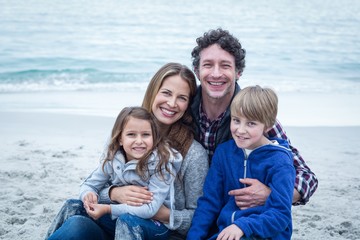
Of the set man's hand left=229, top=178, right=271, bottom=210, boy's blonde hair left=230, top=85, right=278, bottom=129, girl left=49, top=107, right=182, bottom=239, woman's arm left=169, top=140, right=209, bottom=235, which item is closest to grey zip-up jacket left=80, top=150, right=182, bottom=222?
girl left=49, top=107, right=182, bottom=239

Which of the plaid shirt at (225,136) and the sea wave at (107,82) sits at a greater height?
the plaid shirt at (225,136)

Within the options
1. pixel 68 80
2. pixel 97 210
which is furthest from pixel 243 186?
pixel 68 80

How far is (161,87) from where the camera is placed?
12.3 feet

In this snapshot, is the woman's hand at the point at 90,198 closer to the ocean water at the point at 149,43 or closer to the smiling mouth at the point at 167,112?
the smiling mouth at the point at 167,112

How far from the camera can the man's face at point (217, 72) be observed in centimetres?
375

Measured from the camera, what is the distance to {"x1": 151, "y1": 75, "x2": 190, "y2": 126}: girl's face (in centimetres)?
370

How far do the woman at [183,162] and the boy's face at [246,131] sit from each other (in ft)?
1.23

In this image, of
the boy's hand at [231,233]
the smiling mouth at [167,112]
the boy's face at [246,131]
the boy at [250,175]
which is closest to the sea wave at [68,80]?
the smiling mouth at [167,112]

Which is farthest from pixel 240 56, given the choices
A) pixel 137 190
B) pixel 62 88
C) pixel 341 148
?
pixel 62 88

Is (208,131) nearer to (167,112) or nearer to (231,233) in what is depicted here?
(167,112)

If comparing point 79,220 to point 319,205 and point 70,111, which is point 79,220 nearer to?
point 319,205

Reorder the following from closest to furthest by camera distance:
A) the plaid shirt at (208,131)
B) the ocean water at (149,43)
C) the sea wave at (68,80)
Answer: the plaid shirt at (208,131) → the sea wave at (68,80) → the ocean water at (149,43)

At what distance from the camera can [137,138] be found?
3.47 m

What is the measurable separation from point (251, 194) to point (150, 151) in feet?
2.34
